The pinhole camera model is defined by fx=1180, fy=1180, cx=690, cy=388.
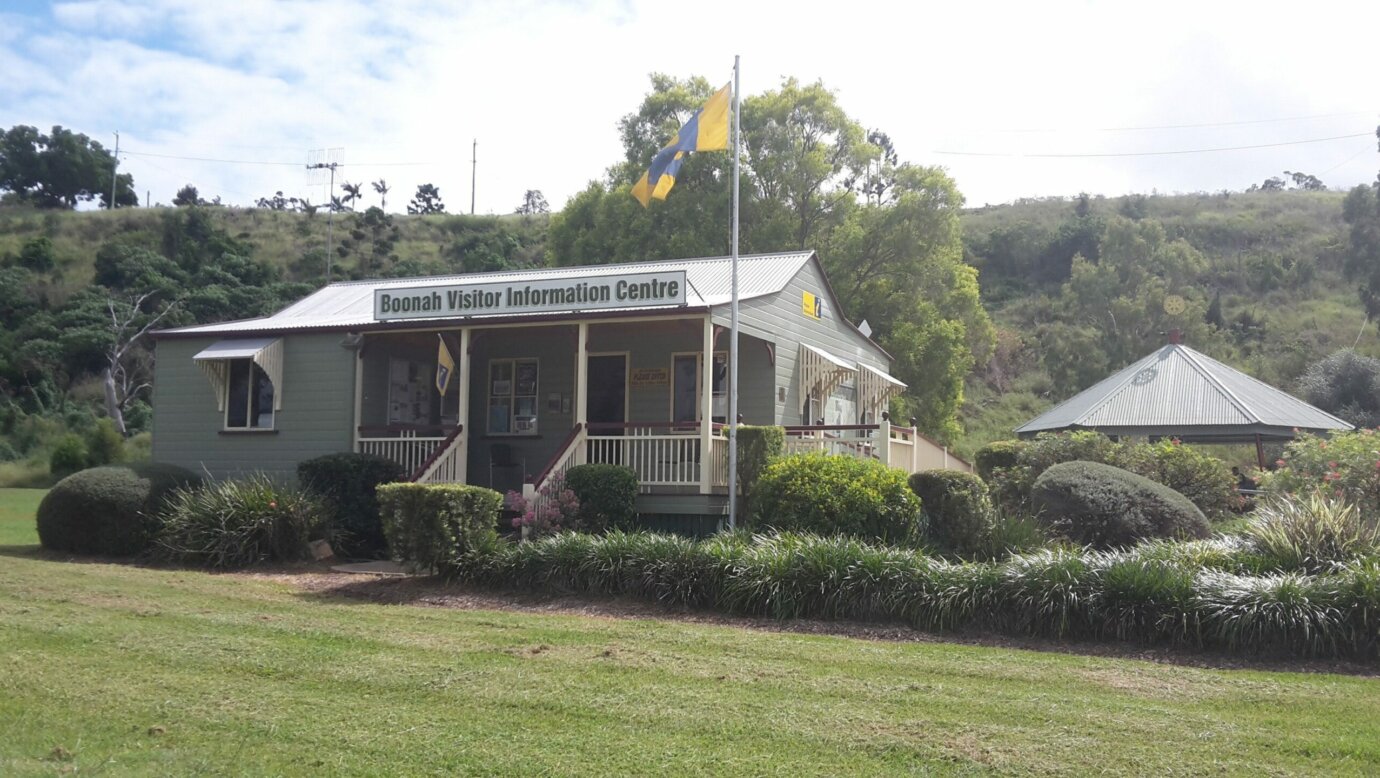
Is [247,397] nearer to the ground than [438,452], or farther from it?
farther from it

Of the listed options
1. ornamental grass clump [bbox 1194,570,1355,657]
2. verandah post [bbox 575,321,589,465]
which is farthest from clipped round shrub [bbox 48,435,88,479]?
ornamental grass clump [bbox 1194,570,1355,657]

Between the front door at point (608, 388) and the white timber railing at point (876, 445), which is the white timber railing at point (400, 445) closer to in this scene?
the front door at point (608, 388)

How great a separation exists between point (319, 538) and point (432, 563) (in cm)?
378

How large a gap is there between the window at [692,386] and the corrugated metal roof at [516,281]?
116cm

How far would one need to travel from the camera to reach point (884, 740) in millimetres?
7195

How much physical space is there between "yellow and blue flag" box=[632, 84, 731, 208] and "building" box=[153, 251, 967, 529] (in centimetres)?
148

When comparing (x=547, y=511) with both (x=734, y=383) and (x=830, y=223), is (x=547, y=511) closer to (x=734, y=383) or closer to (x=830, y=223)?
(x=734, y=383)

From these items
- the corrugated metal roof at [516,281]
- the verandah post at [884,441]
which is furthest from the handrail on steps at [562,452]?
the verandah post at [884,441]

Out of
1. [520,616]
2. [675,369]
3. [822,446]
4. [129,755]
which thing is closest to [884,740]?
[129,755]

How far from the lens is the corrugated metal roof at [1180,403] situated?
2506 cm

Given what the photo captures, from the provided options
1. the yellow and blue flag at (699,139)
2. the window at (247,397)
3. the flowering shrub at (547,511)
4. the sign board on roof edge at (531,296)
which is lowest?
the flowering shrub at (547,511)

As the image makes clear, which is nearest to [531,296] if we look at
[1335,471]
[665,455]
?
[665,455]

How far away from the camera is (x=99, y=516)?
54.0ft

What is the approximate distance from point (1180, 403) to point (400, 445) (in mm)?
17019
